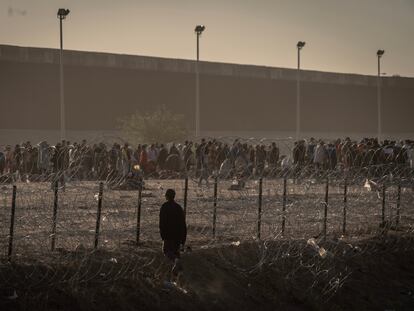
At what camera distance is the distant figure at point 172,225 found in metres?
10.1

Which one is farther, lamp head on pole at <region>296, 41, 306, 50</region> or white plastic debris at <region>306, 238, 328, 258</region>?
lamp head on pole at <region>296, 41, 306, 50</region>

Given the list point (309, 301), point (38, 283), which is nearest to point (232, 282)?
point (309, 301)

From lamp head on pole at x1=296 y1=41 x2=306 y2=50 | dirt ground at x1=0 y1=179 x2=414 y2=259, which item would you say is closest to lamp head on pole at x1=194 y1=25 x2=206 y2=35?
lamp head on pole at x1=296 y1=41 x2=306 y2=50

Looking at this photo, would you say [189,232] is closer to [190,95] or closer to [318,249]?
[318,249]

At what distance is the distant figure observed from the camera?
10086mm

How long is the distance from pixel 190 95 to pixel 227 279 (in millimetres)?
48564

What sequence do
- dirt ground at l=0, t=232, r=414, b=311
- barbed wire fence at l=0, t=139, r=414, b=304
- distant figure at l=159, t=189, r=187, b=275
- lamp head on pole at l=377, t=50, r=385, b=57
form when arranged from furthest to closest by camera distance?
lamp head on pole at l=377, t=50, r=385, b=57 → barbed wire fence at l=0, t=139, r=414, b=304 → distant figure at l=159, t=189, r=187, b=275 → dirt ground at l=0, t=232, r=414, b=311

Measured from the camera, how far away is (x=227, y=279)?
11188 mm

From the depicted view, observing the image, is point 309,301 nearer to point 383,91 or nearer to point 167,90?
point 167,90

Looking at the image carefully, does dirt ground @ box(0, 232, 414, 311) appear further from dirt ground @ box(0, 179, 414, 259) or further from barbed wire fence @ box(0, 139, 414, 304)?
dirt ground @ box(0, 179, 414, 259)

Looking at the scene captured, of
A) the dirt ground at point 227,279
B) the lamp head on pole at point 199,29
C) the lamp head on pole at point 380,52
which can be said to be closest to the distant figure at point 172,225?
the dirt ground at point 227,279

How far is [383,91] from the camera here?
68625 mm

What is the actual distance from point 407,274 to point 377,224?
1.07 meters

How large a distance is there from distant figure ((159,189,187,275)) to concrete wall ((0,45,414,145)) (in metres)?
42.2
